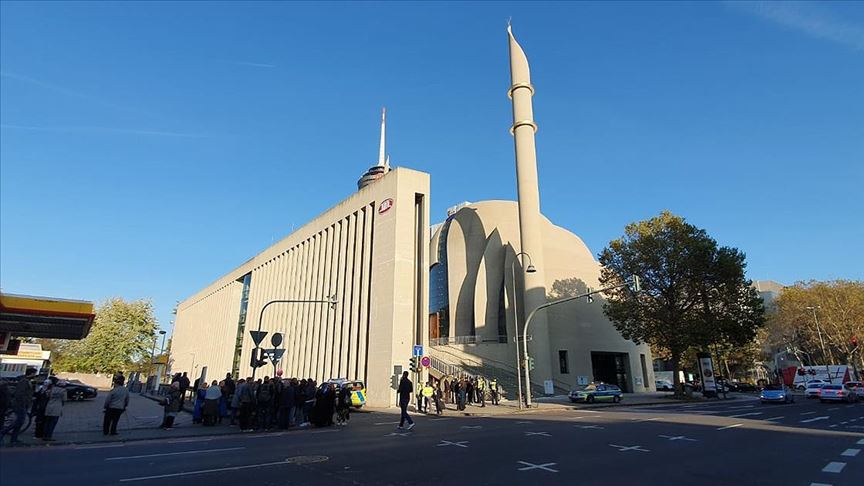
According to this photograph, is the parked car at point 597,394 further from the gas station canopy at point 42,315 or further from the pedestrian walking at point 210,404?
the gas station canopy at point 42,315

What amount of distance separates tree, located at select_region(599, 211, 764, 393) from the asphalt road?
24911 millimetres

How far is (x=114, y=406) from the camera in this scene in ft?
44.5

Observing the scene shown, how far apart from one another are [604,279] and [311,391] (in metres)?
31.9

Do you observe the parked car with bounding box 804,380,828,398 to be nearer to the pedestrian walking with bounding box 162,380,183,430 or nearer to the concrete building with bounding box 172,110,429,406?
the concrete building with bounding box 172,110,429,406

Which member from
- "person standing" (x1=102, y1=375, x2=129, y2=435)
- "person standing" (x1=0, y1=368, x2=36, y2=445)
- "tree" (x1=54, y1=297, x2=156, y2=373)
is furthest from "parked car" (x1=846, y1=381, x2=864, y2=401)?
"tree" (x1=54, y1=297, x2=156, y2=373)

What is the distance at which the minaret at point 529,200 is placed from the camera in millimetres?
44000

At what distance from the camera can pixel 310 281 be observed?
46094 mm

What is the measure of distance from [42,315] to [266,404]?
42.1 feet

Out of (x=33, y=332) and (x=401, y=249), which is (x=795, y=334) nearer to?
(x=401, y=249)

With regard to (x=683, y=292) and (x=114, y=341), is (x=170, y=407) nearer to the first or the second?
(x=683, y=292)

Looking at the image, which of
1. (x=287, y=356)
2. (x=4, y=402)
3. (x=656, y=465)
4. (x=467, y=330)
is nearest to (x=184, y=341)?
(x=287, y=356)

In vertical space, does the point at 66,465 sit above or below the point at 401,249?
below

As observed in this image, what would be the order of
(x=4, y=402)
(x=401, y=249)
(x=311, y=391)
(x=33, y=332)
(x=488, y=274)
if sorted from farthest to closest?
(x=488, y=274) → (x=401, y=249) → (x=33, y=332) → (x=311, y=391) → (x=4, y=402)

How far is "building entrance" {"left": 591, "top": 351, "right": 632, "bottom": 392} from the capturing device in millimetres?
52844
